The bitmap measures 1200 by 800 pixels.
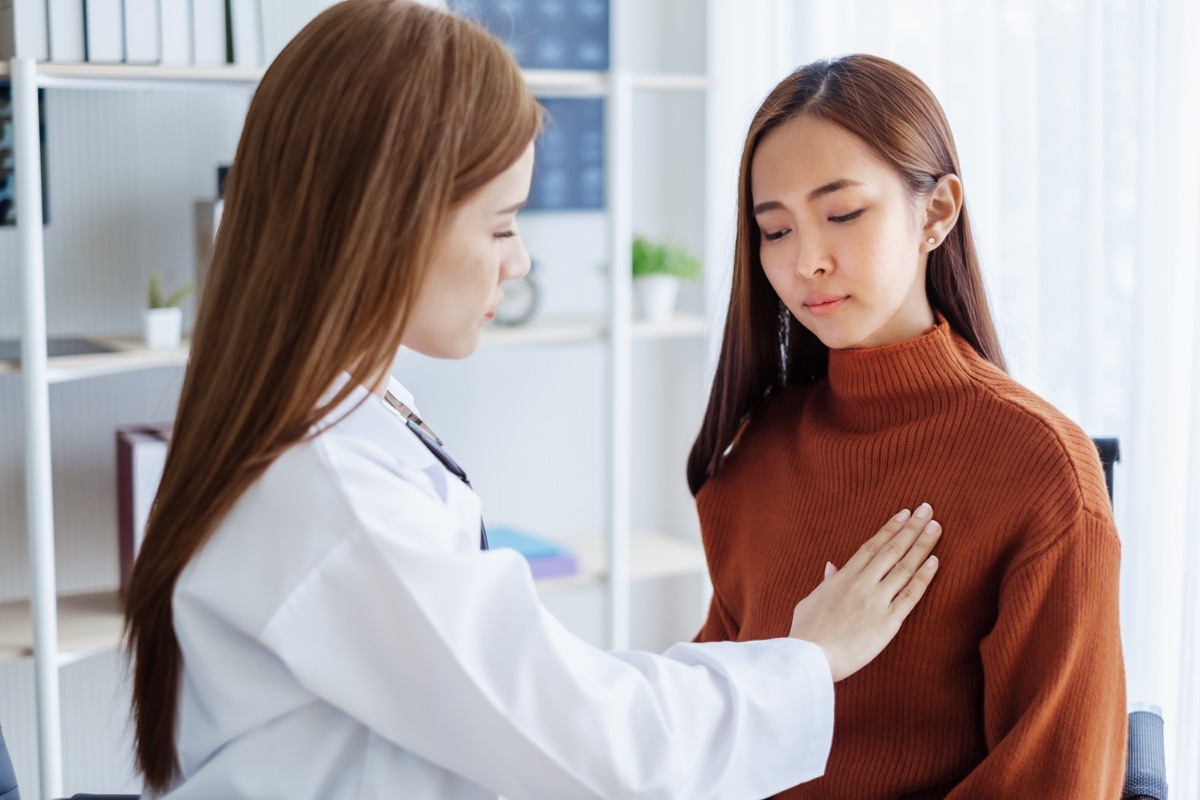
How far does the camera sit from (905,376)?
1340mm

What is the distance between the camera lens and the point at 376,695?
104 cm

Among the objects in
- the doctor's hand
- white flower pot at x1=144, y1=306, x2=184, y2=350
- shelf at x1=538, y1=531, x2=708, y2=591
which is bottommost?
shelf at x1=538, y1=531, x2=708, y2=591

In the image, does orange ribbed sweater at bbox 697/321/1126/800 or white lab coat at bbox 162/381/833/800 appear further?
orange ribbed sweater at bbox 697/321/1126/800

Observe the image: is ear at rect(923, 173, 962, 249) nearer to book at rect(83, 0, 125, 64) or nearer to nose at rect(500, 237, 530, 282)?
nose at rect(500, 237, 530, 282)

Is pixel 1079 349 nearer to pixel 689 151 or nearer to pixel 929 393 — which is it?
pixel 929 393

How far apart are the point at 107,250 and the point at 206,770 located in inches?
61.9

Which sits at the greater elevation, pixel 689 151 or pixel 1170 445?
pixel 689 151

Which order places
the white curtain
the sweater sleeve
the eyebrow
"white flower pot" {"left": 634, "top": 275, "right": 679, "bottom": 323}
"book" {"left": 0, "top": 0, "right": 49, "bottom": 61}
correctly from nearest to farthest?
the sweater sleeve → the eyebrow → the white curtain → "book" {"left": 0, "top": 0, "right": 49, "bottom": 61} → "white flower pot" {"left": 634, "top": 275, "right": 679, "bottom": 323}

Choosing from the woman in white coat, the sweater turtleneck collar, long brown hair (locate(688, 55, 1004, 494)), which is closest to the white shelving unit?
long brown hair (locate(688, 55, 1004, 494))

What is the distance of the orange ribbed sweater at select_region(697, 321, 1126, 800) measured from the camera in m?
1.16

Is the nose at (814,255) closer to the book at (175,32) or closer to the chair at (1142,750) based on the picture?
the chair at (1142,750)

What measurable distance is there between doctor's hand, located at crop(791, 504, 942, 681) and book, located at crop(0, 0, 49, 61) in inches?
58.9

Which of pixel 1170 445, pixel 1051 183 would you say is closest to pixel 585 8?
pixel 1051 183

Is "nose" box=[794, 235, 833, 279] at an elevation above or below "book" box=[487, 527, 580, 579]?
above
